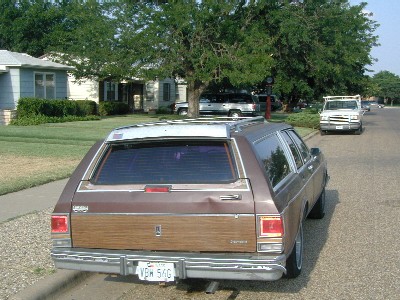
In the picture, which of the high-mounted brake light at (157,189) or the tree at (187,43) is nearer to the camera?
the high-mounted brake light at (157,189)

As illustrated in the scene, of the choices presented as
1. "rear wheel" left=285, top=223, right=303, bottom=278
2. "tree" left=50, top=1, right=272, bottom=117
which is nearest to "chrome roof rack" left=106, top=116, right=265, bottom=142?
"rear wheel" left=285, top=223, right=303, bottom=278

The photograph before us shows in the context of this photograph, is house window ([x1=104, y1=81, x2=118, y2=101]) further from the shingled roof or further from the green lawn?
the green lawn

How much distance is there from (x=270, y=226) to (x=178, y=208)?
0.78 m

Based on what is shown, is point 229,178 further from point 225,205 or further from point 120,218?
point 120,218

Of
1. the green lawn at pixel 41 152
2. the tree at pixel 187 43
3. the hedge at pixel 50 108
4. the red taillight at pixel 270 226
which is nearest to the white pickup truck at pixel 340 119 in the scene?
the tree at pixel 187 43

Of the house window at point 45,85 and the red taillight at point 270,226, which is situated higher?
the house window at point 45,85

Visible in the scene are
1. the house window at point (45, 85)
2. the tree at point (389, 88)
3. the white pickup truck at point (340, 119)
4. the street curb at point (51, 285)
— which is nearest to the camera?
the street curb at point (51, 285)

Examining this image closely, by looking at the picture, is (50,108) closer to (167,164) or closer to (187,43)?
(187,43)

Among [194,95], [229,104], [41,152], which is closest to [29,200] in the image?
[41,152]

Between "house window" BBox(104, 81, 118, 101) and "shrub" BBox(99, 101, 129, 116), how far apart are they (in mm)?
1207

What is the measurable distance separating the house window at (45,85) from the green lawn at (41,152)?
14.9 feet

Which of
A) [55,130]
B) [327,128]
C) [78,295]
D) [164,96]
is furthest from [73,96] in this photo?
[78,295]

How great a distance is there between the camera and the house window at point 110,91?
3912cm

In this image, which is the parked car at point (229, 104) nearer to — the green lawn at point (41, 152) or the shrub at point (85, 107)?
the shrub at point (85, 107)
